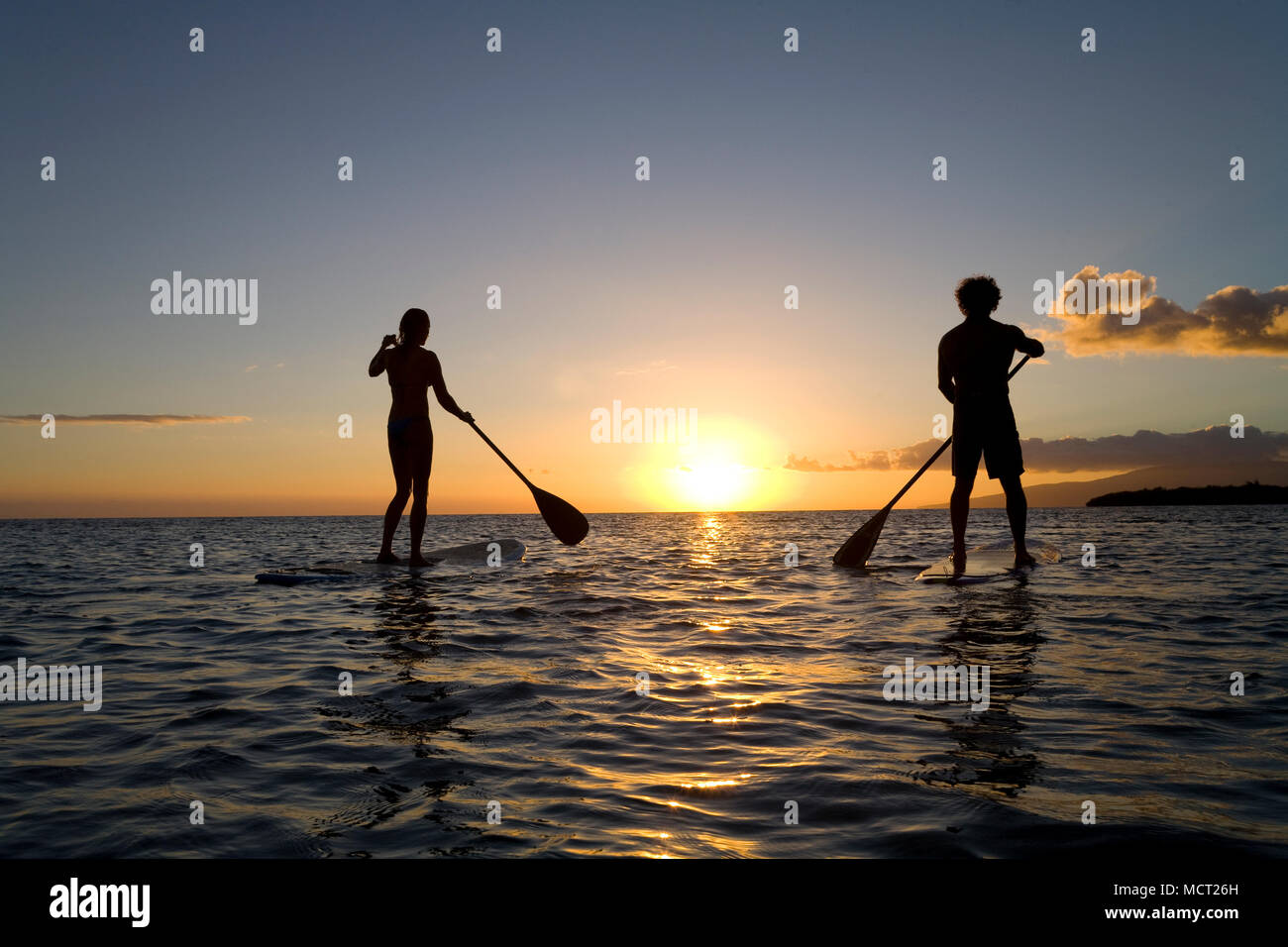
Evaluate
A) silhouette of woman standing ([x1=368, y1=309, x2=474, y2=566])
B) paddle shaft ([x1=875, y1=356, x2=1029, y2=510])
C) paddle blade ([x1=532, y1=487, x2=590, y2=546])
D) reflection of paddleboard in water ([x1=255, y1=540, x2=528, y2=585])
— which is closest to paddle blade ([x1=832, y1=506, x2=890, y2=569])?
paddle shaft ([x1=875, y1=356, x2=1029, y2=510])

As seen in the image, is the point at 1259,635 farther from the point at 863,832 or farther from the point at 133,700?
the point at 133,700

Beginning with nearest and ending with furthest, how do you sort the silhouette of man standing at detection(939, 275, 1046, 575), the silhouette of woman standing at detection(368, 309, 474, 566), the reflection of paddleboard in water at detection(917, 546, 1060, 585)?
the silhouette of man standing at detection(939, 275, 1046, 575) → the reflection of paddleboard in water at detection(917, 546, 1060, 585) → the silhouette of woman standing at detection(368, 309, 474, 566)

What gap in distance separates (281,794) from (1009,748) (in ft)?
8.12

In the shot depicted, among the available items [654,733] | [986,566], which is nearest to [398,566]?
[986,566]

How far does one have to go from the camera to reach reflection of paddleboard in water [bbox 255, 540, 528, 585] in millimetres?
8203

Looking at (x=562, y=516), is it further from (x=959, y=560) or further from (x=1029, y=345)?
(x=1029, y=345)

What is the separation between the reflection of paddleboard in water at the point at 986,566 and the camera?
7.49 m

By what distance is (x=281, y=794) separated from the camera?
2.38 m

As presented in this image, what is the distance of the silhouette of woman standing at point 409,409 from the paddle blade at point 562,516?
79.0 inches

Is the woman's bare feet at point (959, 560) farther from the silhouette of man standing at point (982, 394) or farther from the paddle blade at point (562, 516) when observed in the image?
the paddle blade at point (562, 516)

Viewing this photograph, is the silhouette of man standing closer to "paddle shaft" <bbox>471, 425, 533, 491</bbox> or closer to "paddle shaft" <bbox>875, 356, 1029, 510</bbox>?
"paddle shaft" <bbox>875, 356, 1029, 510</bbox>

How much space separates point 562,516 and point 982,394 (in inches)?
219

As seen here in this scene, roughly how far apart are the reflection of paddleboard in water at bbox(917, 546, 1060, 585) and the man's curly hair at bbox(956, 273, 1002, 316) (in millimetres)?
2610
